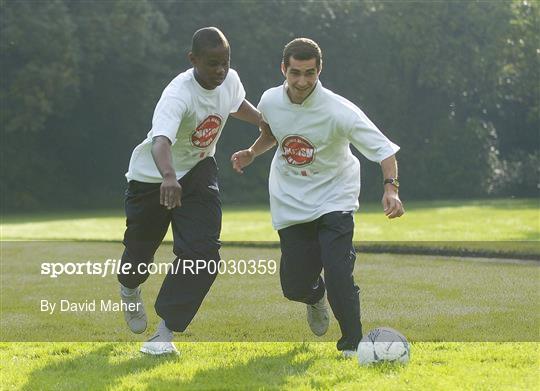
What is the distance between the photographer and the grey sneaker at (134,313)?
743 cm

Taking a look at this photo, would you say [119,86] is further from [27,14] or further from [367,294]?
[367,294]

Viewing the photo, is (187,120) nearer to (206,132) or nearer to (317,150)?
(206,132)

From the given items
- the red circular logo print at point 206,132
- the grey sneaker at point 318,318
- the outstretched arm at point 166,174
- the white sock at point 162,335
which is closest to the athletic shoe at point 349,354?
the grey sneaker at point 318,318

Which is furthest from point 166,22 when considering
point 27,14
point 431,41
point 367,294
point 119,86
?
point 367,294

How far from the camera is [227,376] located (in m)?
5.76

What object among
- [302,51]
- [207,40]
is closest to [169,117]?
[207,40]

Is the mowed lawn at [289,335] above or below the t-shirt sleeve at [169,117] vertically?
below

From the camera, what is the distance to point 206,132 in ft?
22.3

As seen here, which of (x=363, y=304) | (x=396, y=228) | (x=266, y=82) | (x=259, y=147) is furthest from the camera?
(x=266, y=82)

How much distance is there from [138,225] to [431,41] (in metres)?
41.4

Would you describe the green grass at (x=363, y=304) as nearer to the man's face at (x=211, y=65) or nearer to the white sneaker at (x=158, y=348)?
the white sneaker at (x=158, y=348)

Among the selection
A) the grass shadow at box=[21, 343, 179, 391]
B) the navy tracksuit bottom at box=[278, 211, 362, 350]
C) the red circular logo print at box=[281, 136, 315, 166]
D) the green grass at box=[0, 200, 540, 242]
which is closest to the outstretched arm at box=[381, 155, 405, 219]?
the navy tracksuit bottom at box=[278, 211, 362, 350]

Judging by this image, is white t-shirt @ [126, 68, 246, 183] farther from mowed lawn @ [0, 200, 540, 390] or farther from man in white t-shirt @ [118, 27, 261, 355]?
mowed lawn @ [0, 200, 540, 390]

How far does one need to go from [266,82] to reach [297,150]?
38.7m
